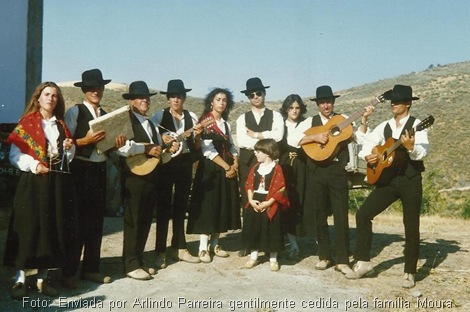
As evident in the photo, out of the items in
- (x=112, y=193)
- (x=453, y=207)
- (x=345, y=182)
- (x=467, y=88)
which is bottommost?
(x=453, y=207)

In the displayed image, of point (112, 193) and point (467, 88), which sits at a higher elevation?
point (467, 88)

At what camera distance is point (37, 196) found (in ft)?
16.5

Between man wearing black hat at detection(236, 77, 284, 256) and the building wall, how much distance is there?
566 cm

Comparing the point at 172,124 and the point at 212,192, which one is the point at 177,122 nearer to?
the point at 172,124

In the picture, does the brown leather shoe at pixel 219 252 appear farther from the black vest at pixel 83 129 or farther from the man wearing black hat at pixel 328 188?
the black vest at pixel 83 129

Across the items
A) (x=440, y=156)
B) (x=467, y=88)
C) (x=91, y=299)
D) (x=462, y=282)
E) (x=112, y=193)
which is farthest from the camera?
(x=467, y=88)

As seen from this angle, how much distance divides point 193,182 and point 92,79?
2.11 m

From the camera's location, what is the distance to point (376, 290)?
18.9ft

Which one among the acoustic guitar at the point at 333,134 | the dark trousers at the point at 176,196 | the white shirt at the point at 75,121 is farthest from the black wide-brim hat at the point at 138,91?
the acoustic guitar at the point at 333,134

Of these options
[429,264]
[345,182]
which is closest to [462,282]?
[429,264]

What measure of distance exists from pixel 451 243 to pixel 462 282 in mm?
2451

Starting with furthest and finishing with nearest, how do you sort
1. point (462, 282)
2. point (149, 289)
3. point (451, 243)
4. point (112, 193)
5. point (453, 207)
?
point (453, 207)
point (112, 193)
point (451, 243)
point (462, 282)
point (149, 289)

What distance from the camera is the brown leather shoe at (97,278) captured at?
5.70 metres

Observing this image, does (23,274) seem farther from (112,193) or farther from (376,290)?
(112,193)
